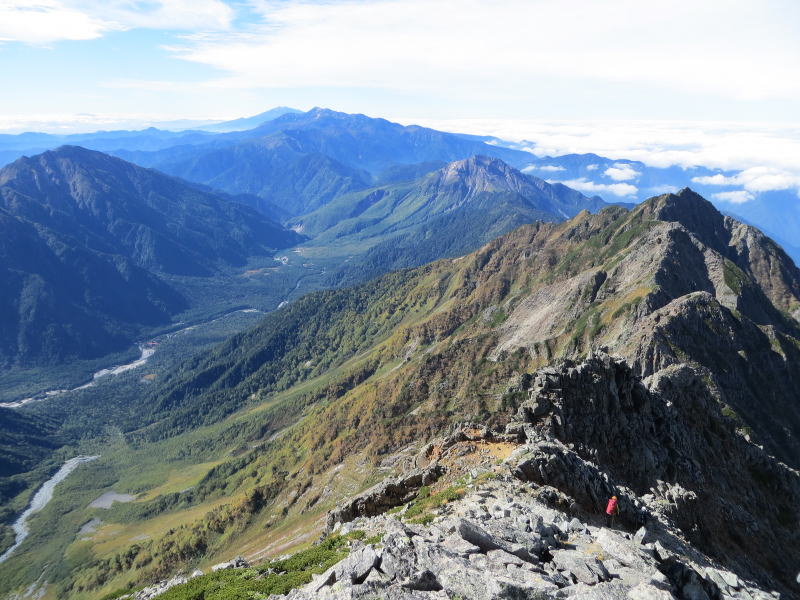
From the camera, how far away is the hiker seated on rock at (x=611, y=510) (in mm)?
49625

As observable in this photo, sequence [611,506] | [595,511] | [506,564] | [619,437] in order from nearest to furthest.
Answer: [506,564], [611,506], [595,511], [619,437]

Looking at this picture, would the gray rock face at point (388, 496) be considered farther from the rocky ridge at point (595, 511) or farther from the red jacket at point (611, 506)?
the red jacket at point (611, 506)

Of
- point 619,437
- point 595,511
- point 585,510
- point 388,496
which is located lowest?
point 619,437

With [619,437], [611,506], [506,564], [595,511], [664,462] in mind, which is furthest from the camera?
Answer: [619,437]

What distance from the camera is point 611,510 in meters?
50.0

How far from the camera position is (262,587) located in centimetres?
3503

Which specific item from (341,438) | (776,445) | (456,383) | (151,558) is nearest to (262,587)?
(776,445)

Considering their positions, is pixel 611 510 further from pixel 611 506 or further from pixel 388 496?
pixel 388 496

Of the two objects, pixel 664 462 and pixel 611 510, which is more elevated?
pixel 611 510

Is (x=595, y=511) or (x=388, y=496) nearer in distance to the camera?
(x=595, y=511)

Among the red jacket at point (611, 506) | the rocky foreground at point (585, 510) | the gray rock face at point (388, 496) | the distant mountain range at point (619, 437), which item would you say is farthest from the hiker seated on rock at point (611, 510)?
the gray rock face at point (388, 496)

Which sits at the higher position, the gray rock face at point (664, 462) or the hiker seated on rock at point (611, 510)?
the hiker seated on rock at point (611, 510)

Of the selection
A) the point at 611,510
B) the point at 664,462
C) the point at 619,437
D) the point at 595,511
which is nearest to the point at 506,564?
A: the point at 611,510

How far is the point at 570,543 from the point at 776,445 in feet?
381
